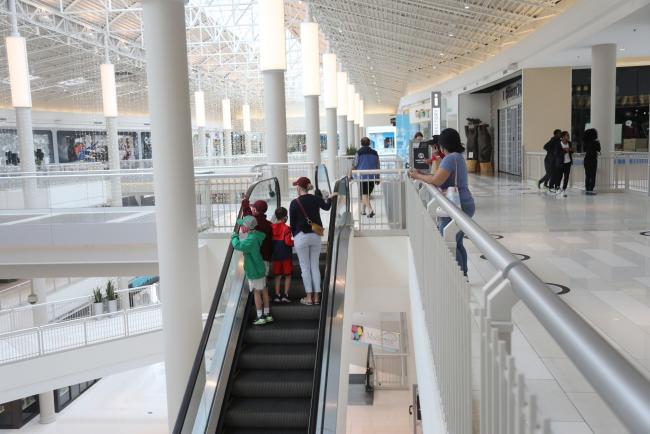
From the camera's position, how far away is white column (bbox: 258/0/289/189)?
15.0m

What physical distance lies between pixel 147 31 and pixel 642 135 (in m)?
21.5

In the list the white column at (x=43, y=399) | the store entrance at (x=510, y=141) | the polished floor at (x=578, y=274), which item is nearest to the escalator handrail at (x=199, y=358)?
the polished floor at (x=578, y=274)

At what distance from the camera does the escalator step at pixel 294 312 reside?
10.3m

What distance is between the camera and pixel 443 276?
3281 millimetres

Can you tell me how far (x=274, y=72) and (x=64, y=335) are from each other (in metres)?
7.82

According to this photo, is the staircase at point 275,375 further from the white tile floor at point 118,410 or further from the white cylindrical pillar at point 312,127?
the white tile floor at point 118,410

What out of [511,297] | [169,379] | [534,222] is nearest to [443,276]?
[511,297]

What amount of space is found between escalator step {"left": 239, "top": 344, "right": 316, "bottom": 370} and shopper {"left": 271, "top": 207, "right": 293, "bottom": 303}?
1.14m

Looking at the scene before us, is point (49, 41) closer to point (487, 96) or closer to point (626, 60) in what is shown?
point (487, 96)

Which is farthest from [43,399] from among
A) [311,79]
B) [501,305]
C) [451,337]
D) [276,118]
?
[501,305]

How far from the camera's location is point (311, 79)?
62.4ft

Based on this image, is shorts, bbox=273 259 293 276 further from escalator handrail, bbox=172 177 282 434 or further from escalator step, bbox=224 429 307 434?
escalator step, bbox=224 429 307 434

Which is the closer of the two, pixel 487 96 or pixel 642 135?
pixel 642 135

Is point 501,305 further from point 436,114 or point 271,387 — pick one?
point 436,114
